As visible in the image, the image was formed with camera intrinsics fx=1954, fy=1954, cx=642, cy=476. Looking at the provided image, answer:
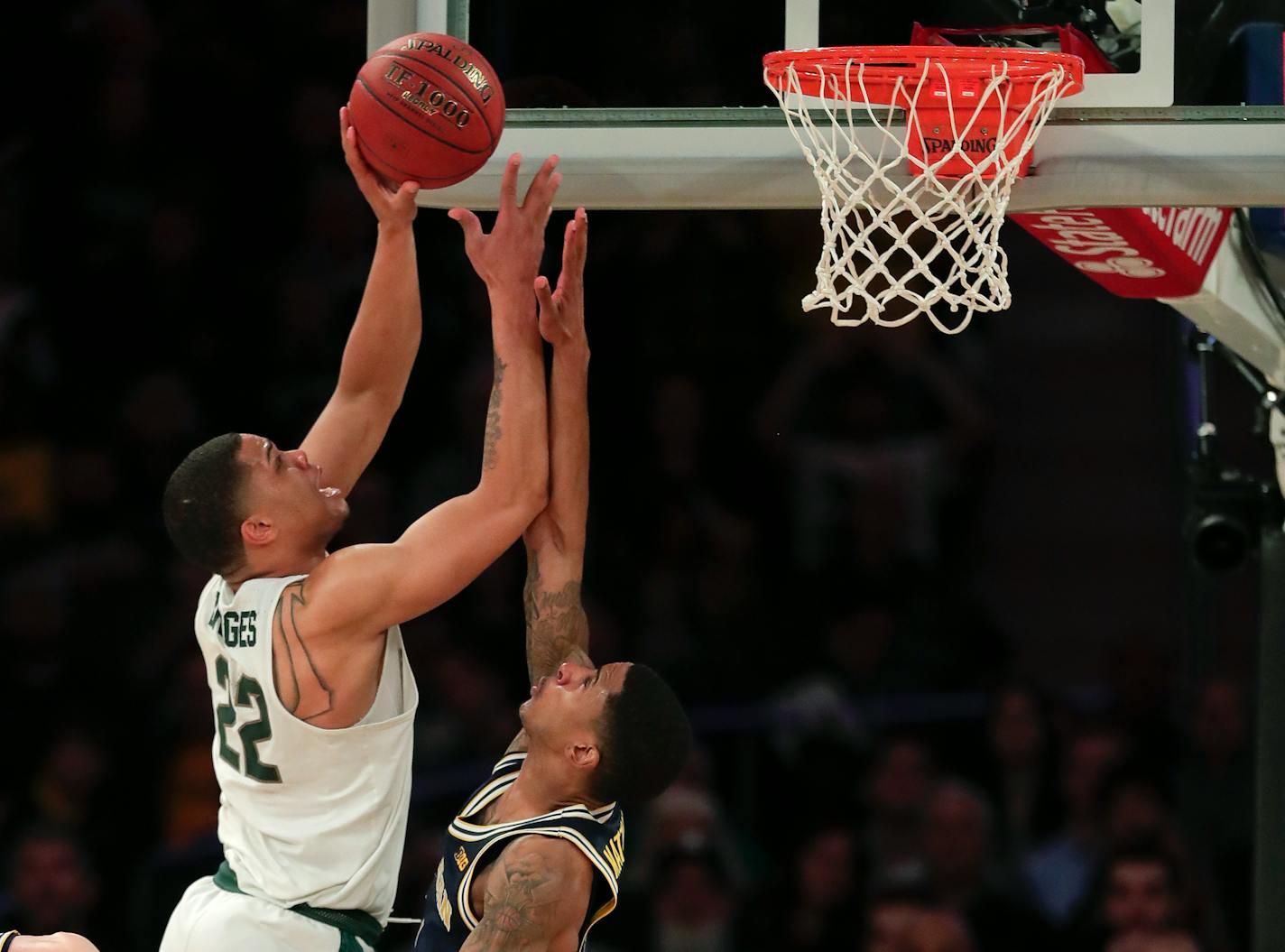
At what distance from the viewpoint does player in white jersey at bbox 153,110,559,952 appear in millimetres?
3424

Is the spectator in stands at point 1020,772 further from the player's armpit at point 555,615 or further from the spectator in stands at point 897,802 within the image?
the player's armpit at point 555,615

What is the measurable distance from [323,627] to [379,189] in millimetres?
795

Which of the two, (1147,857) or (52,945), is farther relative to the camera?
(1147,857)

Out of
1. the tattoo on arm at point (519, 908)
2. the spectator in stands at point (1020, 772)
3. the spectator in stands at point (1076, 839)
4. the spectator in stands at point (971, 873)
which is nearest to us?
the tattoo on arm at point (519, 908)

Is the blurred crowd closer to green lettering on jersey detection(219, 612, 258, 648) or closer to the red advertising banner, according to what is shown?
the red advertising banner

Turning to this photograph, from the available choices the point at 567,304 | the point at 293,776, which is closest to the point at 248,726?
the point at 293,776

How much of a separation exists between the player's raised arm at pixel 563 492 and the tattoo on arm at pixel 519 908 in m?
0.43

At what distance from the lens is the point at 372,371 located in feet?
12.7

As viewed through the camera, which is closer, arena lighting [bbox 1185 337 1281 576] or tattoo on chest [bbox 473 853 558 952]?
tattoo on chest [bbox 473 853 558 952]

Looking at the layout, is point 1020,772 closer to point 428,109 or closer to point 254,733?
point 254,733

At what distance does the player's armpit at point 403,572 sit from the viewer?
133 inches

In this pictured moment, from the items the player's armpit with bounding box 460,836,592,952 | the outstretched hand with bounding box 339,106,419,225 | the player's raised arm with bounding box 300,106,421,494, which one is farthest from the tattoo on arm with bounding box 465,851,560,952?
the outstretched hand with bounding box 339,106,419,225

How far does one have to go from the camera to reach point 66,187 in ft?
23.6

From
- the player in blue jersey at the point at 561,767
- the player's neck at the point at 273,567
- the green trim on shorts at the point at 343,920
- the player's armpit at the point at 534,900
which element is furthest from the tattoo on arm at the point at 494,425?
the green trim on shorts at the point at 343,920
